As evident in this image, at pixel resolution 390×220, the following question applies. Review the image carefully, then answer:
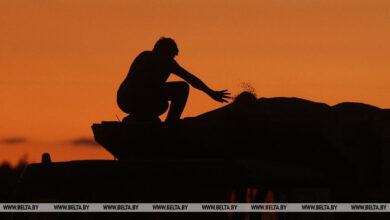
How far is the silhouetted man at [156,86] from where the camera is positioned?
8.05 metres

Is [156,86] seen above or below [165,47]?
below

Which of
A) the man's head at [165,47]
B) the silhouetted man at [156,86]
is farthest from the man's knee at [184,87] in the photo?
the man's head at [165,47]

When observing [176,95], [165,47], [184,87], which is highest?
[165,47]

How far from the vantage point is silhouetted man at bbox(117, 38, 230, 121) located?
8.05 metres

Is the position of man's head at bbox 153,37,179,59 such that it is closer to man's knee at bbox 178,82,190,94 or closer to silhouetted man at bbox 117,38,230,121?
silhouetted man at bbox 117,38,230,121

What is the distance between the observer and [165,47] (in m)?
8.05

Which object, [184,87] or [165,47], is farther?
[184,87]

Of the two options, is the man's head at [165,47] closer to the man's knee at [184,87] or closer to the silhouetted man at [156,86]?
the silhouetted man at [156,86]

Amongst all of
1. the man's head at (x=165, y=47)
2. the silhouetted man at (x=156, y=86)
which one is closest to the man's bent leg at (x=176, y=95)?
the silhouetted man at (x=156, y=86)

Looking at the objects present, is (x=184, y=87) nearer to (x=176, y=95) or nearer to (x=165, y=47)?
(x=176, y=95)

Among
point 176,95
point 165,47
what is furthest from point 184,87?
point 165,47

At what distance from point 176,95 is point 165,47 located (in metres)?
0.44

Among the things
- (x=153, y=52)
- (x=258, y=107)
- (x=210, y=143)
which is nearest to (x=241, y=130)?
(x=210, y=143)

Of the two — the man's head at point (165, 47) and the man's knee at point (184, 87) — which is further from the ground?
the man's head at point (165, 47)
